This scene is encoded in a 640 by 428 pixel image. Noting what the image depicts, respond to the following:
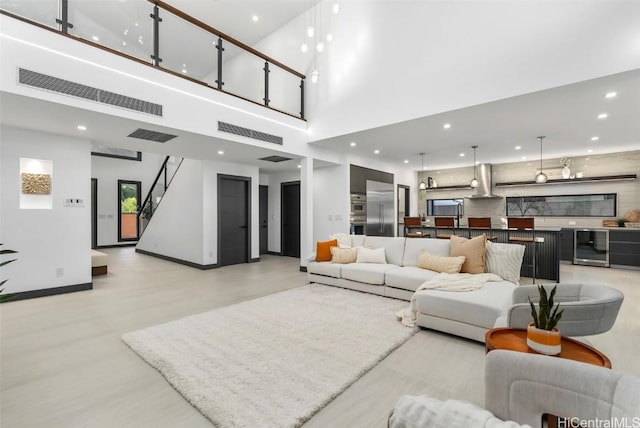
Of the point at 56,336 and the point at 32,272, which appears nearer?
the point at 56,336

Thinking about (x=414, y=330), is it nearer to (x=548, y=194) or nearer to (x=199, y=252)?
(x=199, y=252)

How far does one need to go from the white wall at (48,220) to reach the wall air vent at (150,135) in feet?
3.68

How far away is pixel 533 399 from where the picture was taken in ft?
4.13

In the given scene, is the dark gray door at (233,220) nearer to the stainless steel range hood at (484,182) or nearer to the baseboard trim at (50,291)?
the baseboard trim at (50,291)

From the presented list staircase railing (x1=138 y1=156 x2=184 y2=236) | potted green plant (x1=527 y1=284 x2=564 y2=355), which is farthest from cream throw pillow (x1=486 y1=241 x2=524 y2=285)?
staircase railing (x1=138 y1=156 x2=184 y2=236)

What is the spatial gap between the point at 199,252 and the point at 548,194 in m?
9.68

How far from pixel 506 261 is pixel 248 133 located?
471cm

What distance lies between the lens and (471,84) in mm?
4246

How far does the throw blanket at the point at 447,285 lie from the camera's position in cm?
337

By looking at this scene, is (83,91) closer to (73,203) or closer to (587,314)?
(73,203)

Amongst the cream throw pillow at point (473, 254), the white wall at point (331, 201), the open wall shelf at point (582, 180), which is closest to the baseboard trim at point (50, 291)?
the white wall at point (331, 201)

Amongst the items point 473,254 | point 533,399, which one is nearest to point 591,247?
point 473,254

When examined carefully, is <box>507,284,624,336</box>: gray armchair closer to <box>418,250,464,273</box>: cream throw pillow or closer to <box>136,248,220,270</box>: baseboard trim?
<box>418,250,464,273</box>: cream throw pillow

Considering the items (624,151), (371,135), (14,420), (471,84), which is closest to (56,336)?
(14,420)
